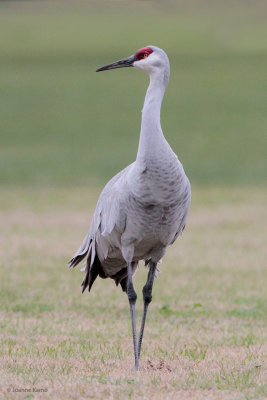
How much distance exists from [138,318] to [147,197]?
3.03 metres

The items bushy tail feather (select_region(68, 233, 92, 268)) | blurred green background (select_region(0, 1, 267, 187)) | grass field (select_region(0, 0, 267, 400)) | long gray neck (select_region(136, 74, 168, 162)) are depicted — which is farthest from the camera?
blurred green background (select_region(0, 1, 267, 187))

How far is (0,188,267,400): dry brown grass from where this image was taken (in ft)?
16.9

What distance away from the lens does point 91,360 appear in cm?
605

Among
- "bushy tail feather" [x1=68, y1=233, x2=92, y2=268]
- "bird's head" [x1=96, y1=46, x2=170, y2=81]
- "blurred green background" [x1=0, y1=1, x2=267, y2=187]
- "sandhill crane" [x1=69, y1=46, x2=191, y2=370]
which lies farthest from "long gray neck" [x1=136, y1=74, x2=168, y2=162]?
"blurred green background" [x1=0, y1=1, x2=267, y2=187]

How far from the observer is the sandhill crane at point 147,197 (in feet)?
18.8

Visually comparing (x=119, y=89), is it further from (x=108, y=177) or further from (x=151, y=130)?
(x=151, y=130)

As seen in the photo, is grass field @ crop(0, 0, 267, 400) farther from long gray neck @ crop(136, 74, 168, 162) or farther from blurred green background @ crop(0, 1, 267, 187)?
long gray neck @ crop(136, 74, 168, 162)

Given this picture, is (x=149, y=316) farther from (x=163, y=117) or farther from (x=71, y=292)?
(x=163, y=117)

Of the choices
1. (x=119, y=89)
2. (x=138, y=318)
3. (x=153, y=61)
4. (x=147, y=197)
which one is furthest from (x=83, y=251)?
(x=119, y=89)

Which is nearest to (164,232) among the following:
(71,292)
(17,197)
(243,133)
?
(71,292)

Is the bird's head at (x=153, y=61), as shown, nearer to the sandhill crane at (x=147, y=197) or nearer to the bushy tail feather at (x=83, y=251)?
the sandhill crane at (x=147, y=197)

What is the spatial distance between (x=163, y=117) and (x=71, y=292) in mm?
22698

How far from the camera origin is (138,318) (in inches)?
336

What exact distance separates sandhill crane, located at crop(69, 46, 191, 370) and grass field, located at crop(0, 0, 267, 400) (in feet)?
2.66
